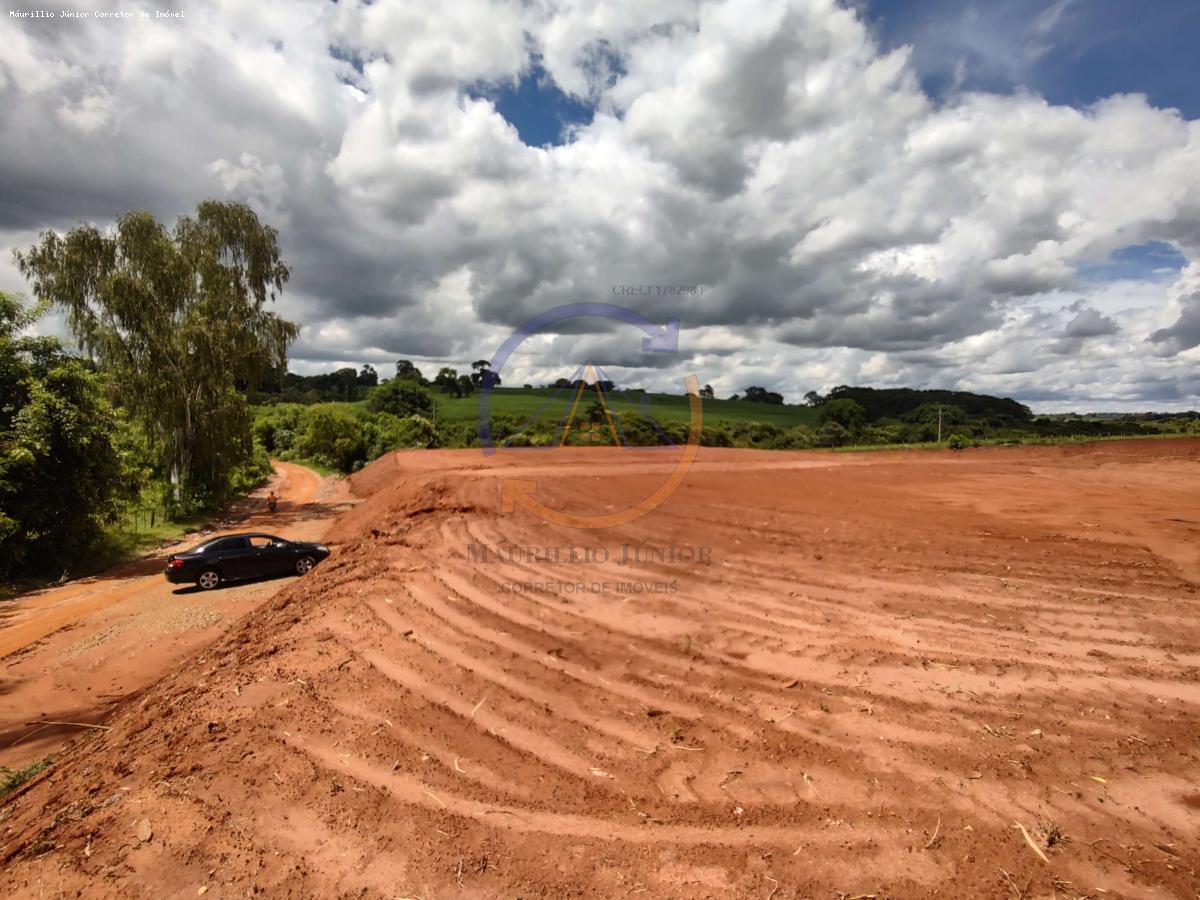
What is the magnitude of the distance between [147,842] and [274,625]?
16.5 ft

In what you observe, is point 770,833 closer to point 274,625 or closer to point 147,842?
point 147,842

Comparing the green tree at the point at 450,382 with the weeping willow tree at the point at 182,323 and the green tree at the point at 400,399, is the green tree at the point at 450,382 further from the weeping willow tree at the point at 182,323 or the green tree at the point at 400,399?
the weeping willow tree at the point at 182,323

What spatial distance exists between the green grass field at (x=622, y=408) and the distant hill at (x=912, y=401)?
15251 millimetres

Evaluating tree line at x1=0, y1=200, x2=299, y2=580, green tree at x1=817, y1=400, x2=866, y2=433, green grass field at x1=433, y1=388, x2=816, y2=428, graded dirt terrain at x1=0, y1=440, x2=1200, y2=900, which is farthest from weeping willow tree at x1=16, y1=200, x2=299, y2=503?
green tree at x1=817, y1=400, x2=866, y2=433

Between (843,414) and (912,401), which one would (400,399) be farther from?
(912,401)

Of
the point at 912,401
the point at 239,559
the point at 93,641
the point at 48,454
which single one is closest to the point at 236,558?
the point at 239,559

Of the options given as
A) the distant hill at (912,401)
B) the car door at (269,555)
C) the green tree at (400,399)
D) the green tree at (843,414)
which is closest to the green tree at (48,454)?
the car door at (269,555)

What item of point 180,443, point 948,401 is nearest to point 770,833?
point 180,443

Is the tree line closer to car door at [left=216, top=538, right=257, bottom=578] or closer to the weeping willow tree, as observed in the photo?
the weeping willow tree

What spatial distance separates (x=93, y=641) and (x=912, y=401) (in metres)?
119

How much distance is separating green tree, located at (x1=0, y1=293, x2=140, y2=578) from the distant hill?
95289 millimetres

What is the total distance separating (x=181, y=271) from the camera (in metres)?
23.4

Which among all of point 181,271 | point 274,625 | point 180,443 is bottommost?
point 274,625

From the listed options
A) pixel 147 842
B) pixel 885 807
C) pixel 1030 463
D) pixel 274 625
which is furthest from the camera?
pixel 1030 463
